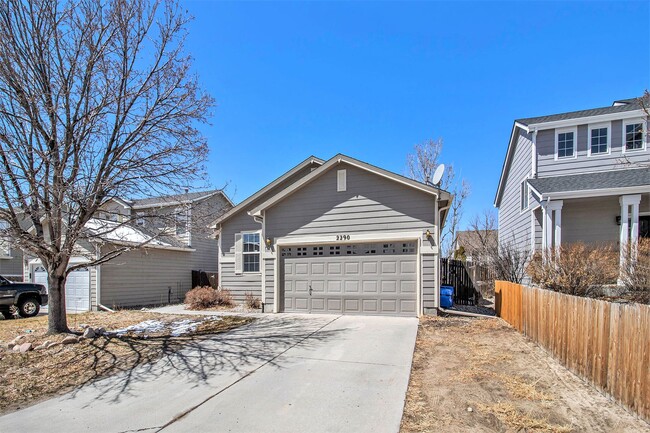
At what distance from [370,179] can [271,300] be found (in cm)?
489

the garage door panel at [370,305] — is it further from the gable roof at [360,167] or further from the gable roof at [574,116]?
the gable roof at [574,116]

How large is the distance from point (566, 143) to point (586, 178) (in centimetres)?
164

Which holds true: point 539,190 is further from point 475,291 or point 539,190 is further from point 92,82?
point 92,82

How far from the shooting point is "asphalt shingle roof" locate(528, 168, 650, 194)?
11.4 m

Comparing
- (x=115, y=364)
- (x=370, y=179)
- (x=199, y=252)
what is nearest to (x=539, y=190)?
(x=370, y=179)

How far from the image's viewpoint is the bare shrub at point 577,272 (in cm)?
810

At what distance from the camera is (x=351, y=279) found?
1079cm

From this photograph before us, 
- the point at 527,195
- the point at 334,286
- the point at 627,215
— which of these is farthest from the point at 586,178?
the point at 334,286

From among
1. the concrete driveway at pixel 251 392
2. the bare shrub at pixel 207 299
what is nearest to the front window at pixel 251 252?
the bare shrub at pixel 207 299

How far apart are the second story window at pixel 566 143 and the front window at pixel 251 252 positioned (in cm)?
1179

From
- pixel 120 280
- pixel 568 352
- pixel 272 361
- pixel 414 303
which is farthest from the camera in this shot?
pixel 120 280

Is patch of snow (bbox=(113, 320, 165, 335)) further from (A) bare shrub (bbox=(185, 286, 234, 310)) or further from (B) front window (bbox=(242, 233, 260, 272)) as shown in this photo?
(B) front window (bbox=(242, 233, 260, 272))

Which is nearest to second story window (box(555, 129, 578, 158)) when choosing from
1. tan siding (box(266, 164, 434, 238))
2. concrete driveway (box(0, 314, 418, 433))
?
tan siding (box(266, 164, 434, 238))

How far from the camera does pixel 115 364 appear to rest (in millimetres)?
6461
